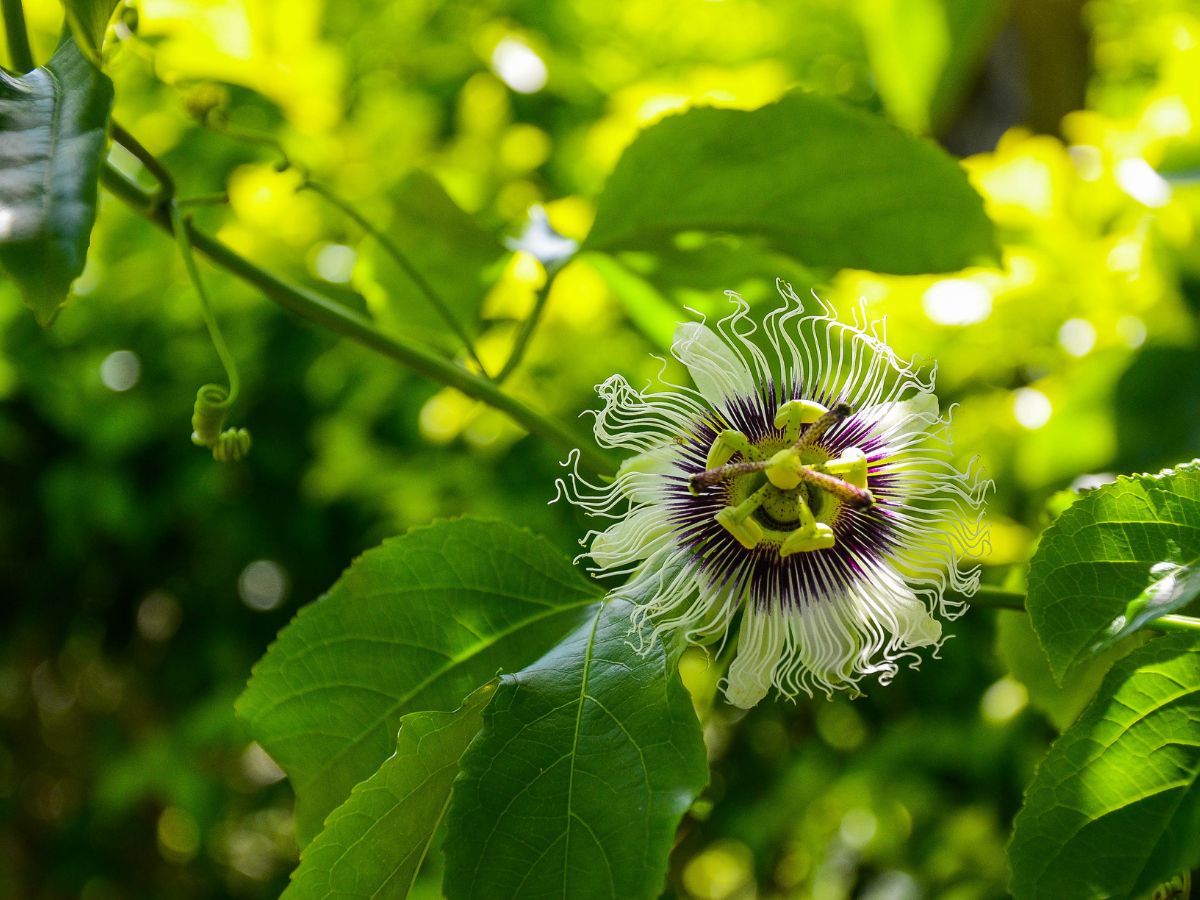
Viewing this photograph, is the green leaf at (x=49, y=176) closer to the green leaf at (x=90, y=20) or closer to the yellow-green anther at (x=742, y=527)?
the green leaf at (x=90, y=20)

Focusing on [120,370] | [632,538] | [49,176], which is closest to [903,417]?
[632,538]

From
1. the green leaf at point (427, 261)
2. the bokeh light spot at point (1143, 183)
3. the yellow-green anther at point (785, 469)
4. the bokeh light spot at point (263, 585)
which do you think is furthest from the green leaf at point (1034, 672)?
the bokeh light spot at point (263, 585)

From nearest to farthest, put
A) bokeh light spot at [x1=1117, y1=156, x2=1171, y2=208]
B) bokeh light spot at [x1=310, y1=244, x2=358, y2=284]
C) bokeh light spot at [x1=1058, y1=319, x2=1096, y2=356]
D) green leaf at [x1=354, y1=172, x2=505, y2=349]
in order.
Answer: green leaf at [x1=354, y1=172, x2=505, y2=349] < bokeh light spot at [x1=1117, y1=156, x2=1171, y2=208] < bokeh light spot at [x1=1058, y1=319, x2=1096, y2=356] < bokeh light spot at [x1=310, y1=244, x2=358, y2=284]

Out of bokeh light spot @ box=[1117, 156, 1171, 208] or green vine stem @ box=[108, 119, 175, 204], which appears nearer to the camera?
green vine stem @ box=[108, 119, 175, 204]

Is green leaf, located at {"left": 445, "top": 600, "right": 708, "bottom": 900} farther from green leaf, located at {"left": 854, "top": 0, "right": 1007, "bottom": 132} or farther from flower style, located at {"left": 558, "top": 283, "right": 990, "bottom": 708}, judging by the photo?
green leaf, located at {"left": 854, "top": 0, "right": 1007, "bottom": 132}

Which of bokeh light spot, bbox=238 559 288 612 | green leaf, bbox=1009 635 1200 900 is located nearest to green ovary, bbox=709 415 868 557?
green leaf, bbox=1009 635 1200 900

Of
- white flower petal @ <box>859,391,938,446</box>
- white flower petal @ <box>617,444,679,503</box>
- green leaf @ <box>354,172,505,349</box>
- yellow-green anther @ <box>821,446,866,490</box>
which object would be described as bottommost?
green leaf @ <box>354,172,505,349</box>

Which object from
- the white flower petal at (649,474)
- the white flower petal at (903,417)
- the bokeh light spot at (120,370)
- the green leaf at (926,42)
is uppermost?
the green leaf at (926,42)
